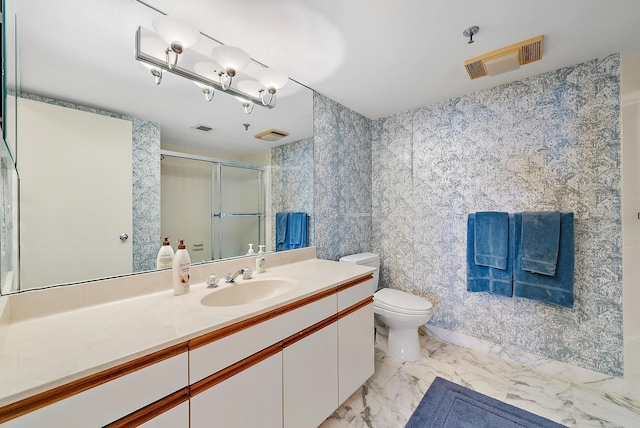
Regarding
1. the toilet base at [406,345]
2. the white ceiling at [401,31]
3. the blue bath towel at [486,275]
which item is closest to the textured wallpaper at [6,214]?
the white ceiling at [401,31]

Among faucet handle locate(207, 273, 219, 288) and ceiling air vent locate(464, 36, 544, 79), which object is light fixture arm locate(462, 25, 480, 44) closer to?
ceiling air vent locate(464, 36, 544, 79)

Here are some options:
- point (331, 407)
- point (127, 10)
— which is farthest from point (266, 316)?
point (127, 10)

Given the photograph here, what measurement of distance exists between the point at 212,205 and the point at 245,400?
3.23 ft

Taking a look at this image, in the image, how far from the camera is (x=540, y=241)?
175 cm

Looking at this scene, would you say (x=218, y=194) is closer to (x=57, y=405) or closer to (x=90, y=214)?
(x=90, y=214)

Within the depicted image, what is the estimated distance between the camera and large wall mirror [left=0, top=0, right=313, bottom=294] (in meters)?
0.92

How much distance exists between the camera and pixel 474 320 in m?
2.12

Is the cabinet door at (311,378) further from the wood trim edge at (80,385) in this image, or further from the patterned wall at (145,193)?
the patterned wall at (145,193)

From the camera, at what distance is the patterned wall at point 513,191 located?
1630 mm

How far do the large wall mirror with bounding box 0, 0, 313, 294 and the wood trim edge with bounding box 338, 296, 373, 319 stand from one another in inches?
29.4

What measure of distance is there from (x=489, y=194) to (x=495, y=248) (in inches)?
17.6

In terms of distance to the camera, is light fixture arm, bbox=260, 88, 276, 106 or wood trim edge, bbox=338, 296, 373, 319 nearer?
wood trim edge, bbox=338, 296, 373, 319

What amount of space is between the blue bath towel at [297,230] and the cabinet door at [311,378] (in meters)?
0.74

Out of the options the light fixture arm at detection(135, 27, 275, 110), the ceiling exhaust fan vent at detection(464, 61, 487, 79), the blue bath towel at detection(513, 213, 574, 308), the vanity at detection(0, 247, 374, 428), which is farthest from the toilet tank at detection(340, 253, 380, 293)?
the ceiling exhaust fan vent at detection(464, 61, 487, 79)
